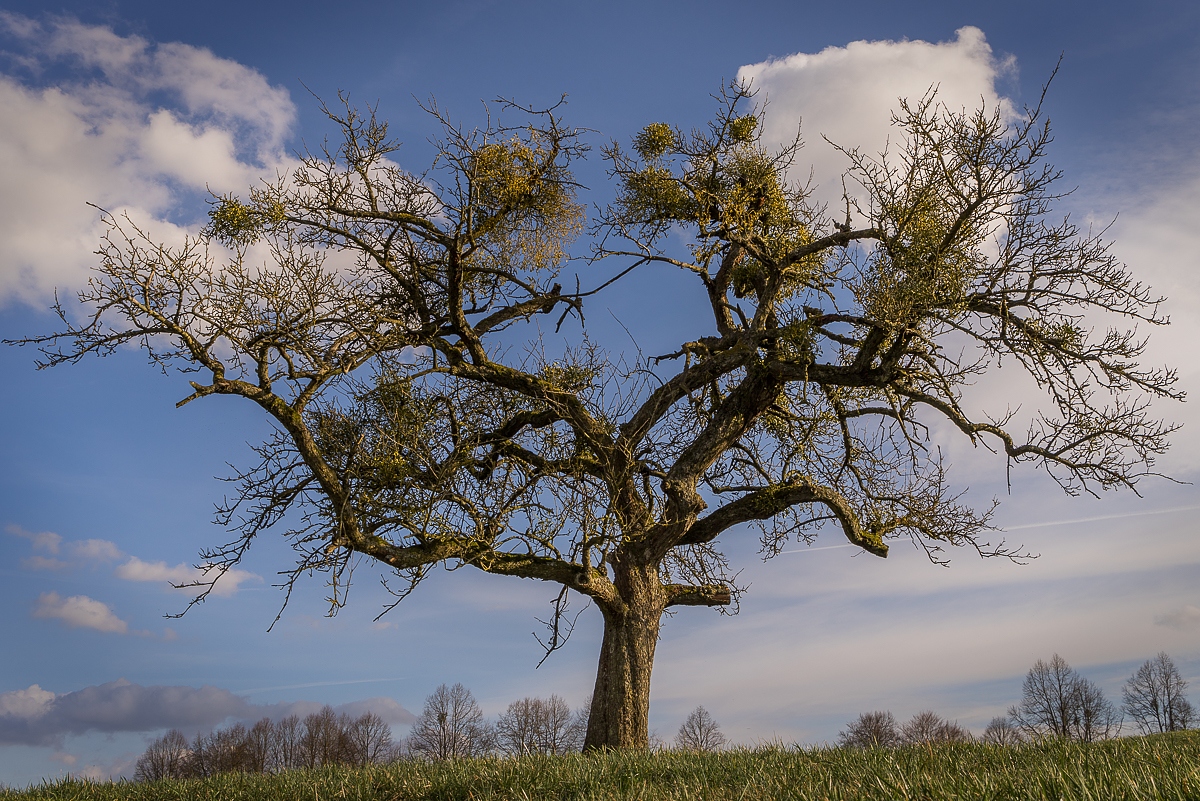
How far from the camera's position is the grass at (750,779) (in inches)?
156

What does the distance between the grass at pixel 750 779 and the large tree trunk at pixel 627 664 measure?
286 centimetres

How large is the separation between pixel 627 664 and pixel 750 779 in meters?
5.50

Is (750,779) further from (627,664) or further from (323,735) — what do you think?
(323,735)

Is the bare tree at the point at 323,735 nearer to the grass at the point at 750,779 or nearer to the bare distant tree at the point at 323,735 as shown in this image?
the bare distant tree at the point at 323,735

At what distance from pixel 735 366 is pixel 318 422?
19.6 feet

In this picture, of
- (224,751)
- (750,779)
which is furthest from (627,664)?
(224,751)

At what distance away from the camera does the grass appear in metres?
3.96

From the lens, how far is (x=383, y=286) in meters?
10.9

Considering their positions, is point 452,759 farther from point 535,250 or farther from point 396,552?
point 535,250

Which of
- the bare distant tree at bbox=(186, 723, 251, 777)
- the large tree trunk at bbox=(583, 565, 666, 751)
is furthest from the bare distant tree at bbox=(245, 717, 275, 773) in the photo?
the large tree trunk at bbox=(583, 565, 666, 751)

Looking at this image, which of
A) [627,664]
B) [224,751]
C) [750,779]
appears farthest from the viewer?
[224,751]

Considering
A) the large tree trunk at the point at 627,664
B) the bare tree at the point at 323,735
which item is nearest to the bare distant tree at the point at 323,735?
the bare tree at the point at 323,735

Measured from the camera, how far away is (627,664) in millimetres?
10570

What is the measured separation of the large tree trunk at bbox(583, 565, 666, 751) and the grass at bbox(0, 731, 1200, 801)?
2.86 metres
